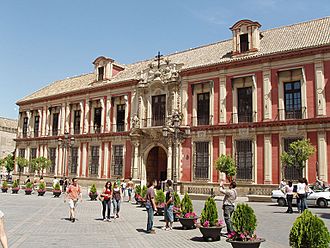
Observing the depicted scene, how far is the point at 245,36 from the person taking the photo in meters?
27.2

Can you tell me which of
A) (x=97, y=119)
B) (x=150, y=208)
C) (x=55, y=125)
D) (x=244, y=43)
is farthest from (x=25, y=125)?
(x=150, y=208)

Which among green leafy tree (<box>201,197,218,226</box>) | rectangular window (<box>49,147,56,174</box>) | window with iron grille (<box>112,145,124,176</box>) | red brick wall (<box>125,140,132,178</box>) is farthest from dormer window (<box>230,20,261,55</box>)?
rectangular window (<box>49,147,56,174</box>)

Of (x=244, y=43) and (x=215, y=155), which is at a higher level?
(x=244, y=43)

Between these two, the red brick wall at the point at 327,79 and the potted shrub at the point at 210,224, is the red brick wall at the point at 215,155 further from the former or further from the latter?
the potted shrub at the point at 210,224

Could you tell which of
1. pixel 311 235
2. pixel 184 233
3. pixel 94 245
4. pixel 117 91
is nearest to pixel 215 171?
pixel 117 91

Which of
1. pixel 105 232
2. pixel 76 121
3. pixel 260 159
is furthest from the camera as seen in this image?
pixel 76 121

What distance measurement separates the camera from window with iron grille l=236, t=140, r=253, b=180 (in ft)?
82.0

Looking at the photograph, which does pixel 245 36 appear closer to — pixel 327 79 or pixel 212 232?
pixel 327 79

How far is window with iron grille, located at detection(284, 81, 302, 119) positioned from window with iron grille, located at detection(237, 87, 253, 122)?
8.24 ft

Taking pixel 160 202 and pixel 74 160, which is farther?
pixel 74 160

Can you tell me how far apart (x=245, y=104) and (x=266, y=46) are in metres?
4.63

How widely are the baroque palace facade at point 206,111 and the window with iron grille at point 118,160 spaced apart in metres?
0.09

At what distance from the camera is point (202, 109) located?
92.8 ft

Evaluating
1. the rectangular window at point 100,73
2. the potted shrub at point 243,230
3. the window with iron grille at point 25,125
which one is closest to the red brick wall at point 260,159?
the potted shrub at point 243,230
